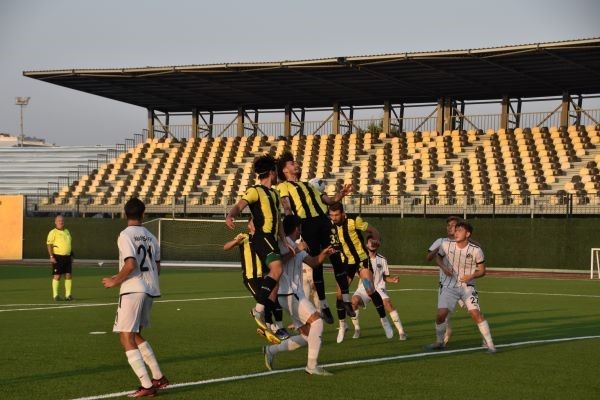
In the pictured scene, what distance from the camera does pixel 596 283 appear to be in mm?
33781

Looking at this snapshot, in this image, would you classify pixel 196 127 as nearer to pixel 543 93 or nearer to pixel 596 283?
pixel 543 93

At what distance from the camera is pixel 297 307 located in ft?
38.4

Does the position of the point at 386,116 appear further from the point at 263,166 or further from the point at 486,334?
the point at 263,166

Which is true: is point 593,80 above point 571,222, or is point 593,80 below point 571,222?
above

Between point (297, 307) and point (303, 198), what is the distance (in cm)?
264

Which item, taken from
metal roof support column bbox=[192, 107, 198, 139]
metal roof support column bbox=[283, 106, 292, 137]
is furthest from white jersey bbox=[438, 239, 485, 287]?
metal roof support column bbox=[192, 107, 198, 139]

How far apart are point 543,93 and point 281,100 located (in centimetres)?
1503

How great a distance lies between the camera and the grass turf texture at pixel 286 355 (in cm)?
1054

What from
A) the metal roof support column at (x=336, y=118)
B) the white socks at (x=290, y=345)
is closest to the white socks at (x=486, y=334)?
the white socks at (x=290, y=345)

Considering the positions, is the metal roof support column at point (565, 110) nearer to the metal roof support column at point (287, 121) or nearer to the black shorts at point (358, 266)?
the metal roof support column at point (287, 121)

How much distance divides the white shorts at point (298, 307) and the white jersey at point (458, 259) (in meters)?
2.81

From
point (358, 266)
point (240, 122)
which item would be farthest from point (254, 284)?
point (240, 122)

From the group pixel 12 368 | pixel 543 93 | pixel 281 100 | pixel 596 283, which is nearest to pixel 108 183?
pixel 281 100

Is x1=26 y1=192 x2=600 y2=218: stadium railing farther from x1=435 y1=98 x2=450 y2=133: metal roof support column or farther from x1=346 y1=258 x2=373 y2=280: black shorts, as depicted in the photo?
x1=346 y1=258 x2=373 y2=280: black shorts
